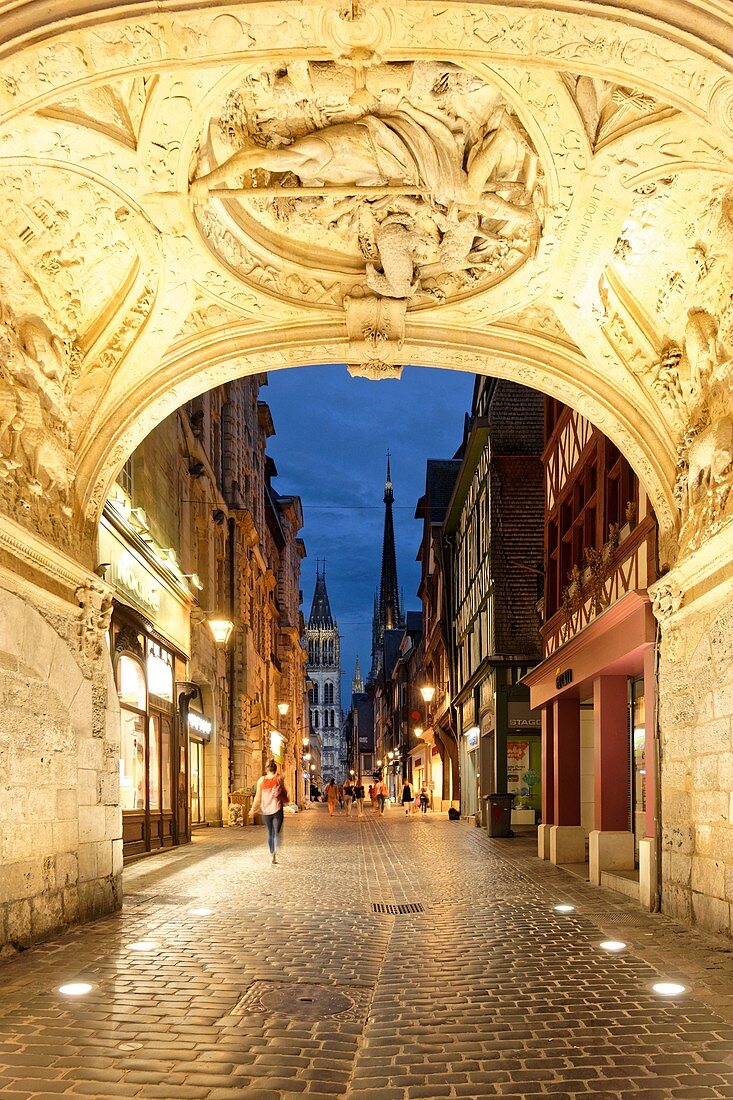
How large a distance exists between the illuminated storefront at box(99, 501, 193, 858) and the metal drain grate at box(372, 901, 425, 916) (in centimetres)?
543

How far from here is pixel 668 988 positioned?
6.68 m

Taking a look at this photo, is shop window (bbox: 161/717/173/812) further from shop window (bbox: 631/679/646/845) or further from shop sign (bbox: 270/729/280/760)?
shop sign (bbox: 270/729/280/760)

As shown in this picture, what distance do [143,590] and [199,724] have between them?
9.03m

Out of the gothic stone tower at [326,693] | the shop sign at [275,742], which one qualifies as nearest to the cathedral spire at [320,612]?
the gothic stone tower at [326,693]

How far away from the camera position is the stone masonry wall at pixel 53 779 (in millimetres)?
8102

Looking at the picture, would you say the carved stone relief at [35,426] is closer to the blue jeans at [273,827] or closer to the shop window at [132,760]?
the shop window at [132,760]

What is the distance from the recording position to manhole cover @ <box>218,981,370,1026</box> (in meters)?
6.00

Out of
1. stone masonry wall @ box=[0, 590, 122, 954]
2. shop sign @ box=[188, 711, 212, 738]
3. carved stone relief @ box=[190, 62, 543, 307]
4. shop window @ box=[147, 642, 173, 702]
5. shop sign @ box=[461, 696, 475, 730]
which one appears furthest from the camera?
shop sign @ box=[461, 696, 475, 730]

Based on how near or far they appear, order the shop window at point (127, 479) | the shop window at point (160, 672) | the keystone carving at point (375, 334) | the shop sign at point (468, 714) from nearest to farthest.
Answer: the keystone carving at point (375, 334), the shop window at point (127, 479), the shop window at point (160, 672), the shop sign at point (468, 714)

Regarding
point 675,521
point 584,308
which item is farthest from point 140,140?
point 675,521

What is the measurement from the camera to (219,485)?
1288 inches

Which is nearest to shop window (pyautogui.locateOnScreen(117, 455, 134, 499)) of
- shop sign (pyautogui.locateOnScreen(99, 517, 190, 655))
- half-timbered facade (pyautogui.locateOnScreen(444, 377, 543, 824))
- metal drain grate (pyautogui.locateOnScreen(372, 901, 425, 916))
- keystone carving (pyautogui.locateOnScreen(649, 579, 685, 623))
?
shop sign (pyautogui.locateOnScreen(99, 517, 190, 655))

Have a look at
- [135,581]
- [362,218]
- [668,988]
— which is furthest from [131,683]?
[668,988]

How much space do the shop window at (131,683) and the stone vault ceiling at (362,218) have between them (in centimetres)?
527
